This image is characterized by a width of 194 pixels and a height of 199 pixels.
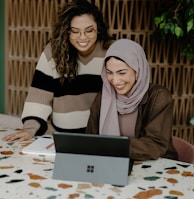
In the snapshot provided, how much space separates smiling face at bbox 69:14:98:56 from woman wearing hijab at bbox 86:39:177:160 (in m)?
0.35

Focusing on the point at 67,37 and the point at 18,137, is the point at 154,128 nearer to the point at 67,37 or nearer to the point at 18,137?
the point at 18,137

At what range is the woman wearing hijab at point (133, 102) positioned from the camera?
2131mm

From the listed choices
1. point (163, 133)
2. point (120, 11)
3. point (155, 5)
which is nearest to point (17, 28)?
point (120, 11)

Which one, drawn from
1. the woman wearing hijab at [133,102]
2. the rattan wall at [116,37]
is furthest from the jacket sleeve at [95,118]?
the rattan wall at [116,37]

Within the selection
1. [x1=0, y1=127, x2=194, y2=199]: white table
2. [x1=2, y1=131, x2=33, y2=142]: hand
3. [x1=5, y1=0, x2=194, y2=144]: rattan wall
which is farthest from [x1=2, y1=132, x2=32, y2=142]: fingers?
[x1=5, y1=0, x2=194, y2=144]: rattan wall

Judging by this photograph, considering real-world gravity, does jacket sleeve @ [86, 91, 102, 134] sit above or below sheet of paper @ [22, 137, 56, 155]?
above

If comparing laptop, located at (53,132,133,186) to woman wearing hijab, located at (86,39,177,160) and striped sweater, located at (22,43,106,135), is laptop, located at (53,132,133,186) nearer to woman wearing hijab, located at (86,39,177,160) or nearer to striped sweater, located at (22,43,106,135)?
woman wearing hijab, located at (86,39,177,160)

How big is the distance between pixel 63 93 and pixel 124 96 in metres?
0.57

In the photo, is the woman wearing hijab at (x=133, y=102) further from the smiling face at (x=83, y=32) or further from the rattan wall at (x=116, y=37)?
the rattan wall at (x=116, y=37)

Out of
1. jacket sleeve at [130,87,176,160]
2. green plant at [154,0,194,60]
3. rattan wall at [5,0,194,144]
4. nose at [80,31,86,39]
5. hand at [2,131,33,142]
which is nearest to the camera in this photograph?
jacket sleeve at [130,87,176,160]

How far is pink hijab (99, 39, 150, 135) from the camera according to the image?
220 cm

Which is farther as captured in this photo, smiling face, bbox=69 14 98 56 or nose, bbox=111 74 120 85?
smiling face, bbox=69 14 98 56

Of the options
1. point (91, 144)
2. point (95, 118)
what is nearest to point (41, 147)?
point (95, 118)

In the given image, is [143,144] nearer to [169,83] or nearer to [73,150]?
[73,150]
